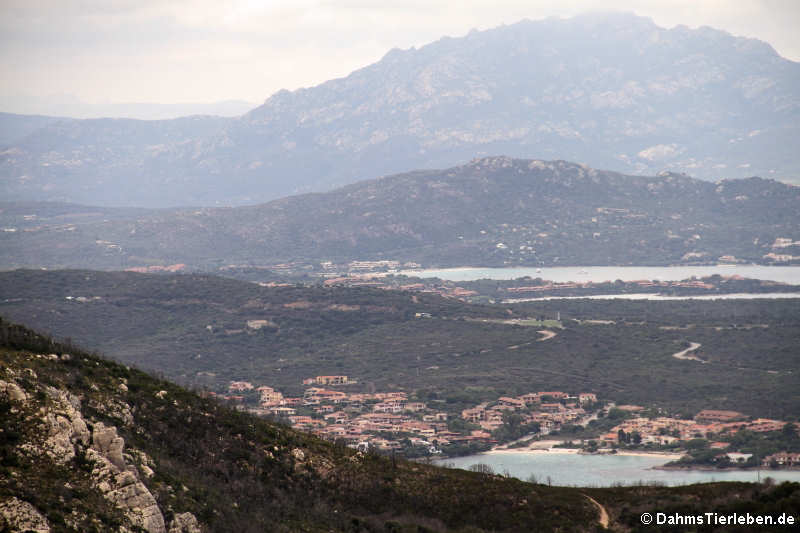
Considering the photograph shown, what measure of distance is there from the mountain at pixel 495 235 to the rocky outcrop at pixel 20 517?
477 feet

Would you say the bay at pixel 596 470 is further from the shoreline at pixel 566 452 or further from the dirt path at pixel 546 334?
the dirt path at pixel 546 334

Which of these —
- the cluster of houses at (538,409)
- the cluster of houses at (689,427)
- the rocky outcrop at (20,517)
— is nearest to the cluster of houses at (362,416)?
the cluster of houses at (538,409)

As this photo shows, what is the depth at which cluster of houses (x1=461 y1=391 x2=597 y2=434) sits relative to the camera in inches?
2817

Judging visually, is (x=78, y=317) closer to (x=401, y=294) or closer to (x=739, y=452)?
(x=401, y=294)

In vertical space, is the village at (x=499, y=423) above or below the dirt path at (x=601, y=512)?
below

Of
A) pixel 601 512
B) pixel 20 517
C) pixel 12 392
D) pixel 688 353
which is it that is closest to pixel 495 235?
pixel 688 353

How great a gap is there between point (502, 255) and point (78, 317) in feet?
308

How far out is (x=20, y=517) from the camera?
2192 centimetres

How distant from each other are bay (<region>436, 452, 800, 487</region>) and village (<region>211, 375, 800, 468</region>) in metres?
2.02

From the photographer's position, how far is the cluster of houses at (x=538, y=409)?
235 ft

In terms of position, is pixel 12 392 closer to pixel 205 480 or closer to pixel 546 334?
pixel 205 480

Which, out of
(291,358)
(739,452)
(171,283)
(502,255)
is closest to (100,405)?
(739,452)

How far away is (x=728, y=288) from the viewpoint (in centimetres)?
14012

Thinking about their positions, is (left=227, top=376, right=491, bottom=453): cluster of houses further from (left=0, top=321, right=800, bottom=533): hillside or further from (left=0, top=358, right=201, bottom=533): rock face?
(left=0, top=358, right=201, bottom=533): rock face
